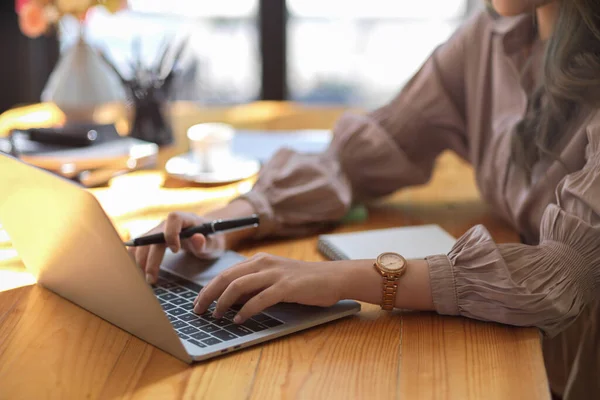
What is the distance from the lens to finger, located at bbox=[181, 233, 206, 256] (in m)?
1.01

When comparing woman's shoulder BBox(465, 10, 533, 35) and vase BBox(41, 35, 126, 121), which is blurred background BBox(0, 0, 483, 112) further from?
woman's shoulder BBox(465, 10, 533, 35)

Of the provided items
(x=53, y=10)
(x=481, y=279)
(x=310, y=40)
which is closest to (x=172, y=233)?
(x=481, y=279)

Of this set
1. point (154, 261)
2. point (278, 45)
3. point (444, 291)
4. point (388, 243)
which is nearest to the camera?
point (444, 291)

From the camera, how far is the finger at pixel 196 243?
3.33 feet

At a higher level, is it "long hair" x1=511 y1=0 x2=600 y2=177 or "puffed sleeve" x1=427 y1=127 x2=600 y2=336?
"long hair" x1=511 y1=0 x2=600 y2=177

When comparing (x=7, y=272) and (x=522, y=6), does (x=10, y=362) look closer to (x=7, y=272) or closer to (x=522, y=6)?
(x=7, y=272)

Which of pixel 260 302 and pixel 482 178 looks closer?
pixel 260 302

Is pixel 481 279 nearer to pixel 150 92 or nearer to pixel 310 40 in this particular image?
pixel 150 92

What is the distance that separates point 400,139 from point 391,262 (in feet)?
1.62

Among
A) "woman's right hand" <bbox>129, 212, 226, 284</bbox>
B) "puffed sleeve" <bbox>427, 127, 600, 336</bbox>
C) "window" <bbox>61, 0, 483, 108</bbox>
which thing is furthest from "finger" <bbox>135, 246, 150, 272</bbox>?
Result: "window" <bbox>61, 0, 483, 108</bbox>

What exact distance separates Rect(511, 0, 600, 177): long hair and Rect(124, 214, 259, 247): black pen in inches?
16.9

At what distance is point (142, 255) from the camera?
0.99 meters

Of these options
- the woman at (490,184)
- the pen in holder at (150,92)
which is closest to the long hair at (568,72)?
the woman at (490,184)

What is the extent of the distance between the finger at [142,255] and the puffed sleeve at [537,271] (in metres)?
0.37
